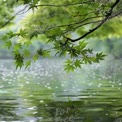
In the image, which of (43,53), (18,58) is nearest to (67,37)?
(43,53)

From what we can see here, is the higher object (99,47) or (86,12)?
(99,47)

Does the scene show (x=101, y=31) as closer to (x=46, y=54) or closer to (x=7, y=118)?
(x=7, y=118)

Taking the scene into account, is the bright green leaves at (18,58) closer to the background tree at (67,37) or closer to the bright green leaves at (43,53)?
the background tree at (67,37)

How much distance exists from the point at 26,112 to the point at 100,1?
6516 millimetres

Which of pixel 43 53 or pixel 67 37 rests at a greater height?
pixel 67 37

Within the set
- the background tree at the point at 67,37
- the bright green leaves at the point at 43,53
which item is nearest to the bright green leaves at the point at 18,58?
the background tree at the point at 67,37

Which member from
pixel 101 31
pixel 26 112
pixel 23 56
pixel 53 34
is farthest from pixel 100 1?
pixel 101 31

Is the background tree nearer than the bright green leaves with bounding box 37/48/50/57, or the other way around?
the background tree

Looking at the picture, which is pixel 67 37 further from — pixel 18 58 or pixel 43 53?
pixel 18 58

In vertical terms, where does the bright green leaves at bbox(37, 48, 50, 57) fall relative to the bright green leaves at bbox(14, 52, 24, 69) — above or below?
above

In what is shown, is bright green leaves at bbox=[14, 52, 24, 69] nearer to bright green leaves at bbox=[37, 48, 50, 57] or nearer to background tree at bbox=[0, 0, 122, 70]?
background tree at bbox=[0, 0, 122, 70]

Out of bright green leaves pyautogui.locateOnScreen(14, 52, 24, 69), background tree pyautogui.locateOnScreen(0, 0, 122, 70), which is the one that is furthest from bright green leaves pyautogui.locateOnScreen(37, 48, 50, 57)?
bright green leaves pyautogui.locateOnScreen(14, 52, 24, 69)

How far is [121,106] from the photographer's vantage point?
1196 cm

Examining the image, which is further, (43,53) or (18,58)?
(43,53)
